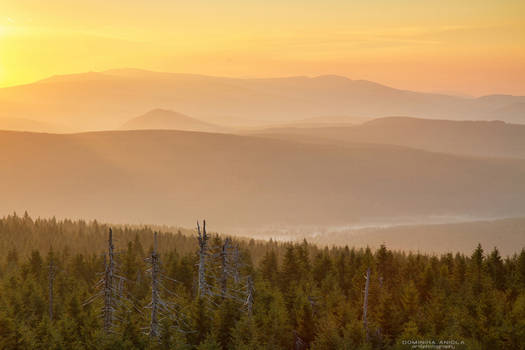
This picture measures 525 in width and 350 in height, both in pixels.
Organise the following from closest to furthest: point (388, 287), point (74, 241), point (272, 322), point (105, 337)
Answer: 1. point (105, 337)
2. point (272, 322)
3. point (388, 287)
4. point (74, 241)

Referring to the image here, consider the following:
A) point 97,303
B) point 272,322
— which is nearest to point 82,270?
point 97,303

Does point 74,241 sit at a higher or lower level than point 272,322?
higher

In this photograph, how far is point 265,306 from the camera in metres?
59.7

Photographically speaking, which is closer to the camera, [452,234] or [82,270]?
[82,270]

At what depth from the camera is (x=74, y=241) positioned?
112 metres

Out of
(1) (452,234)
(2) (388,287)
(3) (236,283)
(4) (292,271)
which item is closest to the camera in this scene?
(3) (236,283)

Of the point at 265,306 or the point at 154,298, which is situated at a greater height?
the point at 154,298

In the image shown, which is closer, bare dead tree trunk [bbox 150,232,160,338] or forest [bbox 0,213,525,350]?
bare dead tree trunk [bbox 150,232,160,338]

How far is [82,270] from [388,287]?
38.0 m

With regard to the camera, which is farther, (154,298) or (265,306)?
(265,306)

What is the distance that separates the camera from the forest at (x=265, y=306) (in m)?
49.0

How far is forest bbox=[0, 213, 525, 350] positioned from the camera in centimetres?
4903

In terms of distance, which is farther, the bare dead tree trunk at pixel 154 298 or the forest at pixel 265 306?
the forest at pixel 265 306

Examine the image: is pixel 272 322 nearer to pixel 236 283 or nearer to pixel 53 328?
pixel 236 283
